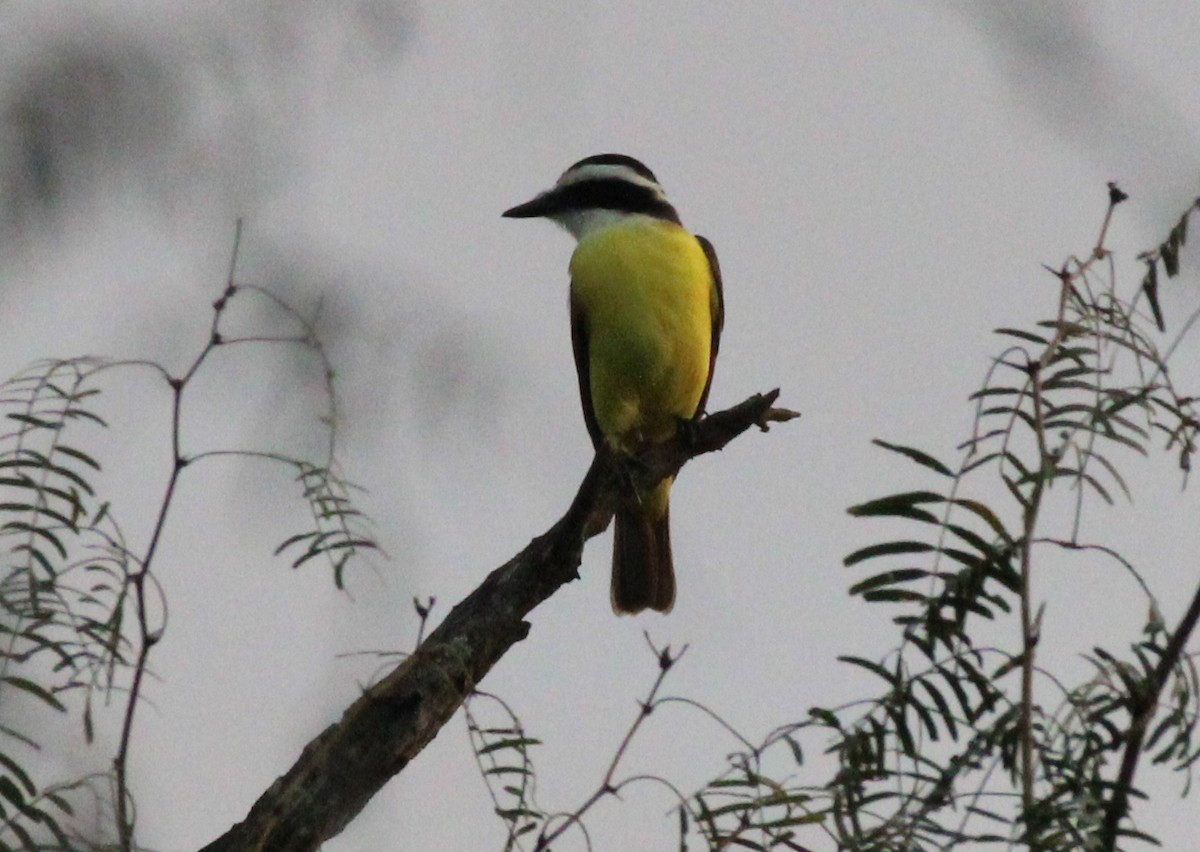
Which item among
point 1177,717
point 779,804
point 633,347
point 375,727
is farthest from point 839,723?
point 633,347

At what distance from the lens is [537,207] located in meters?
5.87

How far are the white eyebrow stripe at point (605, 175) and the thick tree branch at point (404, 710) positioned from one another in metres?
2.56

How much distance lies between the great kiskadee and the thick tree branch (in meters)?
1.46

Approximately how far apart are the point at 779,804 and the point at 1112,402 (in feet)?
2.17

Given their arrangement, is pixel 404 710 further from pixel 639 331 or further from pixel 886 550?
pixel 639 331

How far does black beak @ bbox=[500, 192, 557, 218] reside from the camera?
5.85 meters

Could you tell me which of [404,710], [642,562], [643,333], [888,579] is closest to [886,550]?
[888,579]

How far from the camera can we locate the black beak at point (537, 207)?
585cm

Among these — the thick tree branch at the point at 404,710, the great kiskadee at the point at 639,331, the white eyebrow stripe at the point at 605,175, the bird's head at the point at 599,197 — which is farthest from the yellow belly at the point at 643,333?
the thick tree branch at the point at 404,710

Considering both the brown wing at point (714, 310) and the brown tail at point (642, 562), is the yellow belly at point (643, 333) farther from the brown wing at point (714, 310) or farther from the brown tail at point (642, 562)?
the brown tail at point (642, 562)

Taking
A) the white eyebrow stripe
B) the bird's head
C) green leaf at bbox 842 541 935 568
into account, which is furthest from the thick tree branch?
the white eyebrow stripe

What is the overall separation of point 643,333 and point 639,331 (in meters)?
0.01

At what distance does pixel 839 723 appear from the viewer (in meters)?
2.07

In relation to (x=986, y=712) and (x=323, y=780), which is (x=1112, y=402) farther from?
(x=323, y=780)
